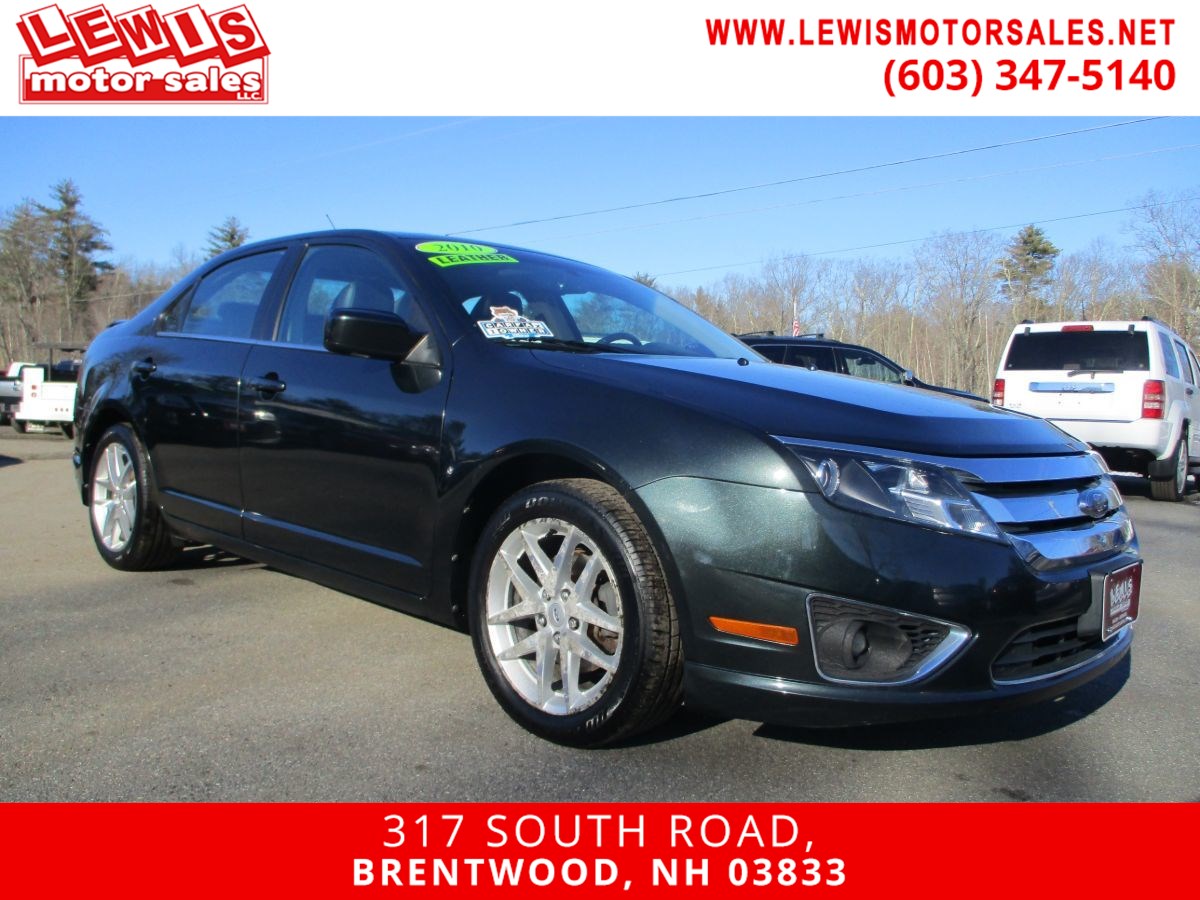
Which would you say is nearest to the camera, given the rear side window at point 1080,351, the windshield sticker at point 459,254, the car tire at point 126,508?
the windshield sticker at point 459,254

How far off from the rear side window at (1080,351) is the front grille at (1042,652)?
8394 millimetres

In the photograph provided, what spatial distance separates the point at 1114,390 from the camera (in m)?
9.74

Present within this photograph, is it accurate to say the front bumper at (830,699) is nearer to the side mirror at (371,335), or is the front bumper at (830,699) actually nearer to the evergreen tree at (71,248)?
the side mirror at (371,335)

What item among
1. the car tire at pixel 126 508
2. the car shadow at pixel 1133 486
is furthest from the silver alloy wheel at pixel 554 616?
the car shadow at pixel 1133 486

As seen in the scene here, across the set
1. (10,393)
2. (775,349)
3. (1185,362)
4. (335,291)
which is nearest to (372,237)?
(335,291)

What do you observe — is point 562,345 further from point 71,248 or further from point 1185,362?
point 71,248

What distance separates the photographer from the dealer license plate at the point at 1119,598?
2.60 metres

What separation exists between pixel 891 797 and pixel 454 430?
167 centimetres

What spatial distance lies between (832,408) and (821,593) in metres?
0.53

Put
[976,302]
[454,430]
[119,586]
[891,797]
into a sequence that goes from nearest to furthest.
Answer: [891,797], [454,430], [119,586], [976,302]
